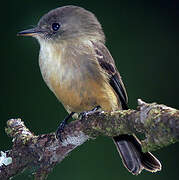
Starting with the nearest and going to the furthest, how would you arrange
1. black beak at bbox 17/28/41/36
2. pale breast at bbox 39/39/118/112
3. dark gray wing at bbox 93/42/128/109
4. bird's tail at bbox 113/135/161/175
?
bird's tail at bbox 113/135/161/175 → pale breast at bbox 39/39/118/112 → dark gray wing at bbox 93/42/128/109 → black beak at bbox 17/28/41/36

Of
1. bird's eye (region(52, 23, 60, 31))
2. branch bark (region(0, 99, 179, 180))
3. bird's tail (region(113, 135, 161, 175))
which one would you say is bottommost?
bird's tail (region(113, 135, 161, 175))

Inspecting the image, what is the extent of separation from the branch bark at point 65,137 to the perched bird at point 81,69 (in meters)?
0.55

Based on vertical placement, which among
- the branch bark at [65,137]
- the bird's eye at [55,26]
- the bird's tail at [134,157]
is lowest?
the bird's tail at [134,157]

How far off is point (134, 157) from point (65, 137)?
96 cm

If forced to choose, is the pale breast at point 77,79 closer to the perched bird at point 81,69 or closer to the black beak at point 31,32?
the perched bird at point 81,69

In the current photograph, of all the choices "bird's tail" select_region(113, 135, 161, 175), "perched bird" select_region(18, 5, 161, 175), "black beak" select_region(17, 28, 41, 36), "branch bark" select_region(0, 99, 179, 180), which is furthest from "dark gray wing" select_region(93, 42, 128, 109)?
"branch bark" select_region(0, 99, 179, 180)

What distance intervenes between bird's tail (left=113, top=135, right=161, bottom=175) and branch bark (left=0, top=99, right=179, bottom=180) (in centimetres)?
72

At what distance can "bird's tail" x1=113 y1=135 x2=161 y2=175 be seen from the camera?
13.3ft

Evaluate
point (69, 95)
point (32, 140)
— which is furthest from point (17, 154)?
point (69, 95)

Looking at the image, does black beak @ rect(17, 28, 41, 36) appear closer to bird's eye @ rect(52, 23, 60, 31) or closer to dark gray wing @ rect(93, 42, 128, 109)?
bird's eye @ rect(52, 23, 60, 31)

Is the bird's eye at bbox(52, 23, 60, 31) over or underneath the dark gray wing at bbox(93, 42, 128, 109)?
over

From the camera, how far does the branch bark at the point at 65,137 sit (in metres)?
2.90

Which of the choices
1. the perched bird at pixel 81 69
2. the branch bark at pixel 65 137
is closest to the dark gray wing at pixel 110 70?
the perched bird at pixel 81 69

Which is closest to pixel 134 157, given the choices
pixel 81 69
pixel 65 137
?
pixel 65 137
